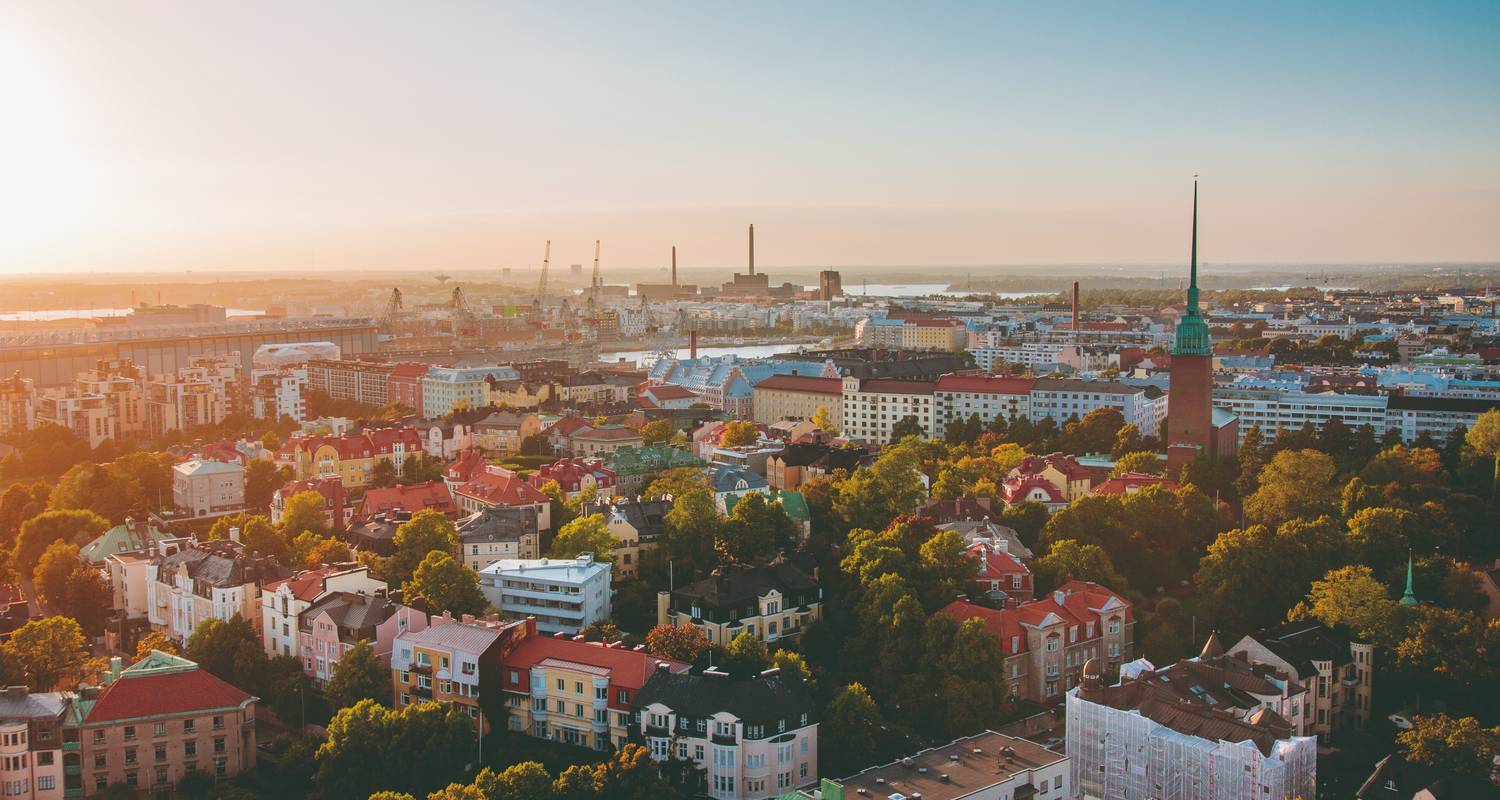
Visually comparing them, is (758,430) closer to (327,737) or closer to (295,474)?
(295,474)

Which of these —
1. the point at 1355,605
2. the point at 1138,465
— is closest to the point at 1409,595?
the point at 1355,605

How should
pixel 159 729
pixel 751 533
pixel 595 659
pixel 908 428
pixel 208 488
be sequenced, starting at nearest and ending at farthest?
pixel 159 729 < pixel 595 659 < pixel 751 533 < pixel 208 488 < pixel 908 428

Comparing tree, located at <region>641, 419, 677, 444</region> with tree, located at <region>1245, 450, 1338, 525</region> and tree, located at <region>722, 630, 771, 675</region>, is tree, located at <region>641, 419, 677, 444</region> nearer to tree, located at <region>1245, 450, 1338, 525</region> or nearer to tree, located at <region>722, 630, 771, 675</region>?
tree, located at <region>1245, 450, 1338, 525</region>

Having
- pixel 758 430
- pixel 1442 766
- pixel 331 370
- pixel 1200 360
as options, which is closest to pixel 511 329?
pixel 331 370

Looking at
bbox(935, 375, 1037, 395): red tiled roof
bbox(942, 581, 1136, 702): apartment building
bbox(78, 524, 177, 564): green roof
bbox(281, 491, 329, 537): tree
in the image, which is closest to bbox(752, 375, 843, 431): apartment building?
bbox(935, 375, 1037, 395): red tiled roof

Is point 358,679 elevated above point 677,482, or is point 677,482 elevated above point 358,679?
point 677,482

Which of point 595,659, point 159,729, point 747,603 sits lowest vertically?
point 159,729

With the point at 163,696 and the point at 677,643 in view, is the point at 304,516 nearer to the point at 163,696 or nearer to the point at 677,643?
the point at 163,696

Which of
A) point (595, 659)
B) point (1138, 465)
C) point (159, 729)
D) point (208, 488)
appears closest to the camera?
point (159, 729)
